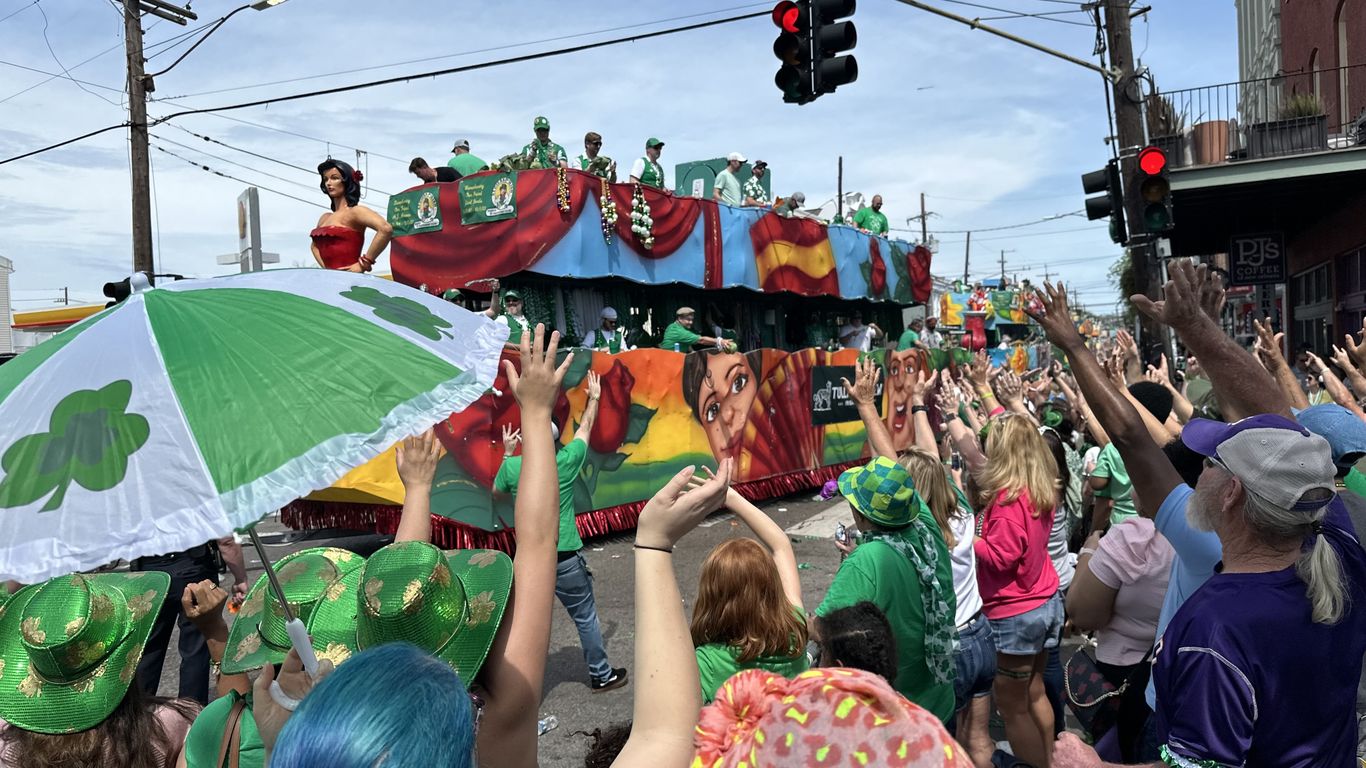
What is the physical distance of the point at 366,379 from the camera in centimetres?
199

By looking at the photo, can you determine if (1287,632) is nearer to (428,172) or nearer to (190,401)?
(190,401)

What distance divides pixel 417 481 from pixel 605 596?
17.8ft

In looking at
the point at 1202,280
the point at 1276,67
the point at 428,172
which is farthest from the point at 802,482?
the point at 1276,67

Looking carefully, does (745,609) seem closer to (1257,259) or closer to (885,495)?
(885,495)

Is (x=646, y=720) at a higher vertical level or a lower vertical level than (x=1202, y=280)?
lower

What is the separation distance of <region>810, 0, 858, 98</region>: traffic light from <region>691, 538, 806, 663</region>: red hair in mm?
7009

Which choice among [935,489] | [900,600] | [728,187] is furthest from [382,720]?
[728,187]

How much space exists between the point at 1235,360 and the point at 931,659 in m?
1.39

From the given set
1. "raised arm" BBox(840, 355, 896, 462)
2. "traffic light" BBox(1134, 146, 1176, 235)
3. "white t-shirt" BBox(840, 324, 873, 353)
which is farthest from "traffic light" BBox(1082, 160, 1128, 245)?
"white t-shirt" BBox(840, 324, 873, 353)

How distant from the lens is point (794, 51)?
9.17 metres

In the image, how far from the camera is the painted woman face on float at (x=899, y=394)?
52.7ft

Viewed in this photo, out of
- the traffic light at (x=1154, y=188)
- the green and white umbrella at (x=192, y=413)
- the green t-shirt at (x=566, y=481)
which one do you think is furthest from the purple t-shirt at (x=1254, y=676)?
the traffic light at (x=1154, y=188)

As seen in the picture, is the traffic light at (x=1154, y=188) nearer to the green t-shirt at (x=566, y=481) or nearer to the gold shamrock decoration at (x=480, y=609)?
the green t-shirt at (x=566, y=481)

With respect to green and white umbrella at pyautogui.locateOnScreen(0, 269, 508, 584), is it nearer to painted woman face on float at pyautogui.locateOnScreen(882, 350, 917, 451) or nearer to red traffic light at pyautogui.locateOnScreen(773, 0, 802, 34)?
red traffic light at pyautogui.locateOnScreen(773, 0, 802, 34)
